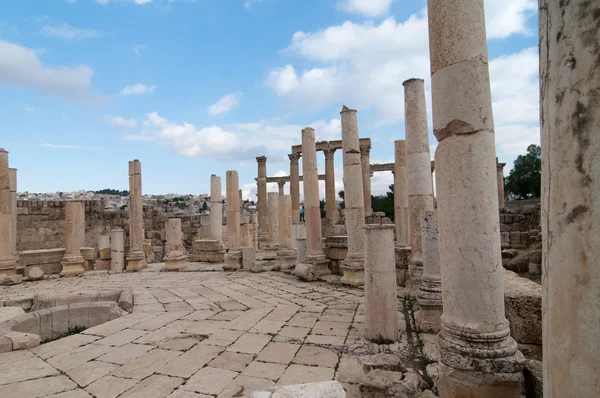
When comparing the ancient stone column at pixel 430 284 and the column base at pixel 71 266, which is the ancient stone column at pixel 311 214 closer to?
the ancient stone column at pixel 430 284

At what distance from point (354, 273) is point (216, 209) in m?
9.25

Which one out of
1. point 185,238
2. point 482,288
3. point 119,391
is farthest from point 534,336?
point 185,238

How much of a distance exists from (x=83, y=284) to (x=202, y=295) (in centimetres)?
492

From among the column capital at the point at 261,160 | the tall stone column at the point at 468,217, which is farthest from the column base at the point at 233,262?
the column capital at the point at 261,160

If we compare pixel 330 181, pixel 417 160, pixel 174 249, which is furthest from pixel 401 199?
pixel 330 181

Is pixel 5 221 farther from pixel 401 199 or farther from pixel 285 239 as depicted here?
pixel 401 199

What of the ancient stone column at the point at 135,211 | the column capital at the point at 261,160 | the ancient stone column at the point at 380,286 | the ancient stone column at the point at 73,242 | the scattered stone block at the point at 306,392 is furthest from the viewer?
the column capital at the point at 261,160

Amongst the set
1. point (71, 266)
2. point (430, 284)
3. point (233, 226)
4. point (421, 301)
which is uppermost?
point (233, 226)

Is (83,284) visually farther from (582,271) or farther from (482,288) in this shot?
(582,271)

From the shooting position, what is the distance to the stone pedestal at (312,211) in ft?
35.2

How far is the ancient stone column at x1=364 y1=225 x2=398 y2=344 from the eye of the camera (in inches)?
193

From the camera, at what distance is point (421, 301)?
5.33 m

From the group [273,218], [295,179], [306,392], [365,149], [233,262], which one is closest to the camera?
[306,392]

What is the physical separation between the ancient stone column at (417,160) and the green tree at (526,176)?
37.3 metres
